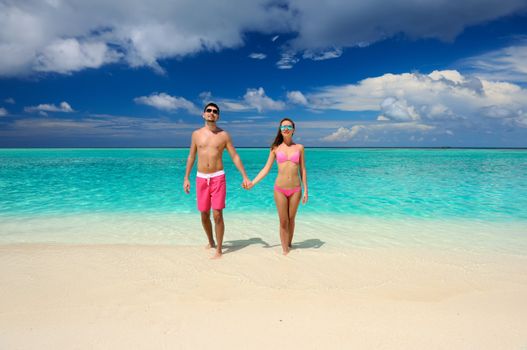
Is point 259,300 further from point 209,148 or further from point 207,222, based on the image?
point 209,148

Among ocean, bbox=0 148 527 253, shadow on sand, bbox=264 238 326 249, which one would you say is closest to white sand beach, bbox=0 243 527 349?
shadow on sand, bbox=264 238 326 249

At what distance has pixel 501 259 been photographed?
4.88m

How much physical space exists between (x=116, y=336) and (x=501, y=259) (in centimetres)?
571

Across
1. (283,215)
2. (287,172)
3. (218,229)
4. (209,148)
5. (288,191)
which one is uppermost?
(209,148)

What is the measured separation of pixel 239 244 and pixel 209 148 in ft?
6.83

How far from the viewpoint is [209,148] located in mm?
4750

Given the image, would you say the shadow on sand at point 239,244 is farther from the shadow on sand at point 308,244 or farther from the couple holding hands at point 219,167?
the couple holding hands at point 219,167

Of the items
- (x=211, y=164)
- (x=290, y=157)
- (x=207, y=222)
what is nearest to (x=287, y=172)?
(x=290, y=157)

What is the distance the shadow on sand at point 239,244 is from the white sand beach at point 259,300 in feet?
1.00

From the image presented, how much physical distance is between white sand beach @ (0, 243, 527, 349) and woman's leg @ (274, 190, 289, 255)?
24 cm

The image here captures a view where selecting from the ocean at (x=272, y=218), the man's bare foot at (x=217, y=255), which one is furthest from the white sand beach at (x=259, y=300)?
the ocean at (x=272, y=218)

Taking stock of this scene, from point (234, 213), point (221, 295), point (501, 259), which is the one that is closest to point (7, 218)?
point (234, 213)

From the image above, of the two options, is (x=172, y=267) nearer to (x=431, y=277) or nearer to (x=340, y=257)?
(x=340, y=257)

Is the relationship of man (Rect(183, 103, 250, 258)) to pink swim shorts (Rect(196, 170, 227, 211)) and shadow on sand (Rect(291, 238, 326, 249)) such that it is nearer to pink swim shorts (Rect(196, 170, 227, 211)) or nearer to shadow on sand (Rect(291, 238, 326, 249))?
pink swim shorts (Rect(196, 170, 227, 211))
